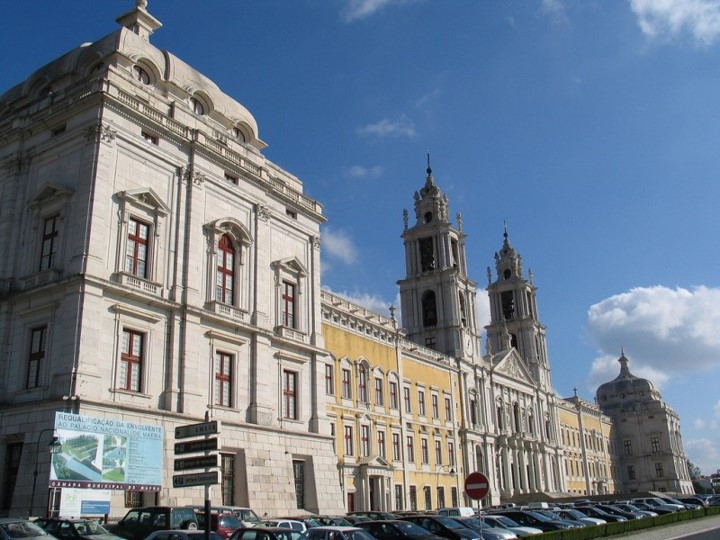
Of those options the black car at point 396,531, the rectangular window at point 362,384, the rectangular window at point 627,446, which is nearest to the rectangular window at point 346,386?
the rectangular window at point 362,384

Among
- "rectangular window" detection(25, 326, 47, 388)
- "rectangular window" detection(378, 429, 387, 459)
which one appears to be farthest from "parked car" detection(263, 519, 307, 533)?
"rectangular window" detection(378, 429, 387, 459)

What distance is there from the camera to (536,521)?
97.7 feet

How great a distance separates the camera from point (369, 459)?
1852 inches

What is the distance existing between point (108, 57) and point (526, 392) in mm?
58375

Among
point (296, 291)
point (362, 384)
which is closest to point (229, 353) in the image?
point (296, 291)

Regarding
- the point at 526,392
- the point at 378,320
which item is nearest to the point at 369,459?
the point at 378,320

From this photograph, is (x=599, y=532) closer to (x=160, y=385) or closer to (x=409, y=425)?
(x=160, y=385)

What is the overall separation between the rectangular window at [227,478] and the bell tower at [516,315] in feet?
187

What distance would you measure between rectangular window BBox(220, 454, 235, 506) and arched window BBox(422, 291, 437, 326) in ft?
134

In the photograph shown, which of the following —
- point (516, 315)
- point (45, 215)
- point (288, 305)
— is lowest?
point (288, 305)

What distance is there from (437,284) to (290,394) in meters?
36.1

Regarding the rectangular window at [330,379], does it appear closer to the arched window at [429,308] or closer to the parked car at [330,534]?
the arched window at [429,308]

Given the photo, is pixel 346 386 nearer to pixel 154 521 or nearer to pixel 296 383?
pixel 296 383

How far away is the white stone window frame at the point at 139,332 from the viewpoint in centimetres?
2681
